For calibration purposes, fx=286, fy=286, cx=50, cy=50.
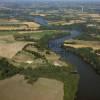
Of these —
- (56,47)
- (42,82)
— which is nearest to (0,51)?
(56,47)

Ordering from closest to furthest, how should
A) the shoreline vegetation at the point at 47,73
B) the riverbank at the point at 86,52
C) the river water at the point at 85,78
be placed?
the river water at the point at 85,78
the shoreline vegetation at the point at 47,73
the riverbank at the point at 86,52

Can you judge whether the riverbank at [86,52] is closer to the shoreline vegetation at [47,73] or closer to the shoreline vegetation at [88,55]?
the shoreline vegetation at [88,55]

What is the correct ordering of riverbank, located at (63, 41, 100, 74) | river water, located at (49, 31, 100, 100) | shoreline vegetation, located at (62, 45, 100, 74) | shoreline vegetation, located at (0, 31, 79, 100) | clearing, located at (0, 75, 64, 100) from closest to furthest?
clearing, located at (0, 75, 64, 100), river water, located at (49, 31, 100, 100), shoreline vegetation, located at (0, 31, 79, 100), shoreline vegetation, located at (62, 45, 100, 74), riverbank, located at (63, 41, 100, 74)

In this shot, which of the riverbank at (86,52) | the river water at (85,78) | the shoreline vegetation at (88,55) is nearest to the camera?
the river water at (85,78)

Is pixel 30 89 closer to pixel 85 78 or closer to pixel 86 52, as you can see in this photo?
pixel 85 78

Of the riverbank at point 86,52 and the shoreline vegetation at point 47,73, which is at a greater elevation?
the shoreline vegetation at point 47,73

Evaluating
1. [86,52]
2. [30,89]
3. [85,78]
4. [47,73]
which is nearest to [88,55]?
[86,52]

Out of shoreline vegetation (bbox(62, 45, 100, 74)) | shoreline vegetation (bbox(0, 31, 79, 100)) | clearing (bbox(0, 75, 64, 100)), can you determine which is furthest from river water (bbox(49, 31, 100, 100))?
clearing (bbox(0, 75, 64, 100))

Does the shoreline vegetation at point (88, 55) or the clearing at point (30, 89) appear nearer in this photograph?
the clearing at point (30, 89)

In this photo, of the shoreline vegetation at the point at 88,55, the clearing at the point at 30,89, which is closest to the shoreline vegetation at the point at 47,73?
the clearing at the point at 30,89

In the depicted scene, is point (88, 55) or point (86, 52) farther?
point (86, 52)

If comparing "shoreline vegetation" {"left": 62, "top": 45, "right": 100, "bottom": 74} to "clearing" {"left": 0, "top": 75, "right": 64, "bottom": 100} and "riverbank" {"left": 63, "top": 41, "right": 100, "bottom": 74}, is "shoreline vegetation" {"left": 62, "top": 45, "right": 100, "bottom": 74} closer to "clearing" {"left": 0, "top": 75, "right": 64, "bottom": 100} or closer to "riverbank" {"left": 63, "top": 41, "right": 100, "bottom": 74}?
"riverbank" {"left": 63, "top": 41, "right": 100, "bottom": 74}

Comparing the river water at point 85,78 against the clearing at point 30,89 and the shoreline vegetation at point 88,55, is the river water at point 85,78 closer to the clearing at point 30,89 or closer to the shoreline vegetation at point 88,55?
the shoreline vegetation at point 88,55
